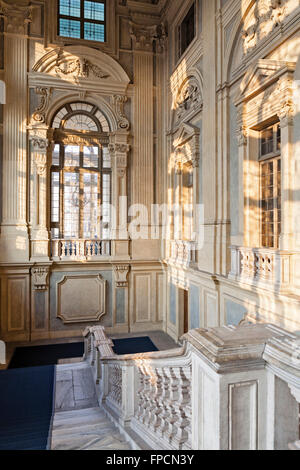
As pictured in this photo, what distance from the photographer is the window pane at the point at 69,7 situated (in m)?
9.49

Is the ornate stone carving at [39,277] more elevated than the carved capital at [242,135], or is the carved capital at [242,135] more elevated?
the carved capital at [242,135]

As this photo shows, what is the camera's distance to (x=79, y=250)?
9.52 metres

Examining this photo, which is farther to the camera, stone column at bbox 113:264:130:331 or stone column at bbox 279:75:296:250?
stone column at bbox 113:264:130:331

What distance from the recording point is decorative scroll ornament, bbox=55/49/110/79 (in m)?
9.23

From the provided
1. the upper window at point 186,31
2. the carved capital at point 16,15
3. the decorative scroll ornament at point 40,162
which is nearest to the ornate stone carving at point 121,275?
the decorative scroll ornament at point 40,162

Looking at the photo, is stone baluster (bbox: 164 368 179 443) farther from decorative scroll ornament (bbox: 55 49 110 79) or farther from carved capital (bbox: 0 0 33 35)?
carved capital (bbox: 0 0 33 35)

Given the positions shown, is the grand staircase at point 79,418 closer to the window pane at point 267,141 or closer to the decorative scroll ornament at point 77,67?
the window pane at point 267,141

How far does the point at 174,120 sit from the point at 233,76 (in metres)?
3.51

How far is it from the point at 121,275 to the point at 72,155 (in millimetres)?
3997

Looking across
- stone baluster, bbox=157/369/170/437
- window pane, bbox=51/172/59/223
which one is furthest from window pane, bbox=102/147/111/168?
stone baluster, bbox=157/369/170/437

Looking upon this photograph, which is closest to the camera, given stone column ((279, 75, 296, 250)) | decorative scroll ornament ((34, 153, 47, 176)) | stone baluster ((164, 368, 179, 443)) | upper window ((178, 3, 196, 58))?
stone baluster ((164, 368, 179, 443))

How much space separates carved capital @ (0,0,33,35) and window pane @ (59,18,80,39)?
0.89m

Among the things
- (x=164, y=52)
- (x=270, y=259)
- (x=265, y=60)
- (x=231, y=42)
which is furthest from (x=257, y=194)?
(x=164, y=52)

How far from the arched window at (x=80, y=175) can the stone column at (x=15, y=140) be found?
0.90 metres
